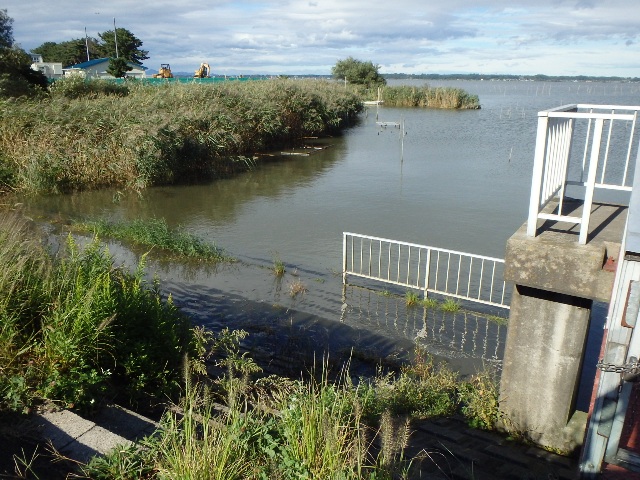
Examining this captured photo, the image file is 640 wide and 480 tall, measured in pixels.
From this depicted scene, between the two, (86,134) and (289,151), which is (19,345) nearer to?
(86,134)

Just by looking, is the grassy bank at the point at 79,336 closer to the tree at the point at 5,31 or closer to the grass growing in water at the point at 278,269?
the grass growing in water at the point at 278,269

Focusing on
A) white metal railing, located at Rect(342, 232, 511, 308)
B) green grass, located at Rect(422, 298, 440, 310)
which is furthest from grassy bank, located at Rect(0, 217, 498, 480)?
white metal railing, located at Rect(342, 232, 511, 308)

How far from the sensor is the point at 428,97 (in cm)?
5647

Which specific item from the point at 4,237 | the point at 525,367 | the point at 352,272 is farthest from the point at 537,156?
the point at 352,272

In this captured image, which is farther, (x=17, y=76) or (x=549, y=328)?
(x=17, y=76)

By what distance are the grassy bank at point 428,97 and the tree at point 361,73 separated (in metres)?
7.88

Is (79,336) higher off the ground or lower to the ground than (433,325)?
higher

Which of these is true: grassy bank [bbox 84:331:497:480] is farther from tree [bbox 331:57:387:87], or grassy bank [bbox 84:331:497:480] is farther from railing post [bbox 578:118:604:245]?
tree [bbox 331:57:387:87]

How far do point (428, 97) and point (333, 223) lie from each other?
45.7 meters

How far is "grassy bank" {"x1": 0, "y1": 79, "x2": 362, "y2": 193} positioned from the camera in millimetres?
17438

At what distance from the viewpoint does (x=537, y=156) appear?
4.13m

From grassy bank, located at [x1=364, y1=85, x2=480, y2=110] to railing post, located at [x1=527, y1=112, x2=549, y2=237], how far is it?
53.4 m

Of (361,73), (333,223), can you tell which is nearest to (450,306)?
(333,223)

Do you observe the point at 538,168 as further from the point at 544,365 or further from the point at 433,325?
the point at 433,325
